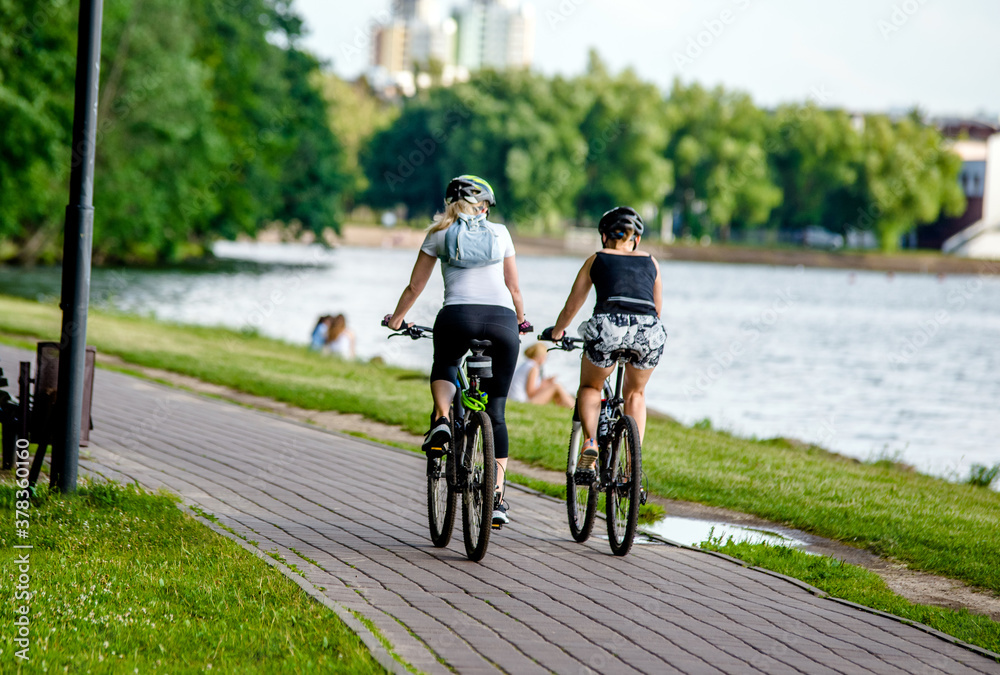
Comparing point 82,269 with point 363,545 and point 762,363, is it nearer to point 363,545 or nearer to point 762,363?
point 363,545

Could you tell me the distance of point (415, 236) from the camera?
9831cm

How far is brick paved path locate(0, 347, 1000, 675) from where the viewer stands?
4.80 metres

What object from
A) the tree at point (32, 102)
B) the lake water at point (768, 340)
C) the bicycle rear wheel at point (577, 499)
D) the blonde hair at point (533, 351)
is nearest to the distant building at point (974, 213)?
the lake water at point (768, 340)

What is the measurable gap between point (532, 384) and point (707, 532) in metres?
Answer: 7.74

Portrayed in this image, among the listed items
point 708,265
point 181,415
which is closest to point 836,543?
point 181,415

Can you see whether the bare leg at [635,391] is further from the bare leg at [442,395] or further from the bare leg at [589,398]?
the bare leg at [442,395]

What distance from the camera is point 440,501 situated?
6.68m

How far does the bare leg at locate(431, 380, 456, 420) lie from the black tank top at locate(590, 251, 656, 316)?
898mm

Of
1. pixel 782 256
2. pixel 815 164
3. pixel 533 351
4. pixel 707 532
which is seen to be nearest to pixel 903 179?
pixel 815 164

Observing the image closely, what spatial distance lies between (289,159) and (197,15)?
16.5m

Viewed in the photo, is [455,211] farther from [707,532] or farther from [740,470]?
[740,470]

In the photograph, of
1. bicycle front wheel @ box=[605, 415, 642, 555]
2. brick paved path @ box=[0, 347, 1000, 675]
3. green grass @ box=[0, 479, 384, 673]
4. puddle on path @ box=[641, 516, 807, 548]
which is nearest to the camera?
green grass @ box=[0, 479, 384, 673]

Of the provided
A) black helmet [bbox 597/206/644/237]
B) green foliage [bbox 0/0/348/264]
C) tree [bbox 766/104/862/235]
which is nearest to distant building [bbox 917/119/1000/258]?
tree [bbox 766/104/862/235]

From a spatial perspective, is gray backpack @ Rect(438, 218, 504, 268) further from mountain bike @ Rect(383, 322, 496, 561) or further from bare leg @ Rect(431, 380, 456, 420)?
bare leg @ Rect(431, 380, 456, 420)
